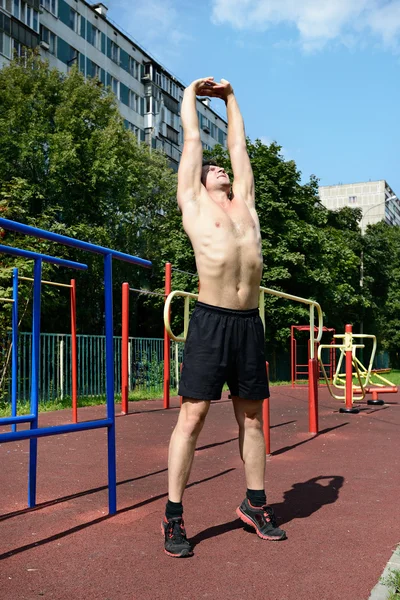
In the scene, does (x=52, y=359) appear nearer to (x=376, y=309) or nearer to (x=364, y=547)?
(x=364, y=547)

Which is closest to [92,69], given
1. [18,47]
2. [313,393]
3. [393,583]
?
[18,47]

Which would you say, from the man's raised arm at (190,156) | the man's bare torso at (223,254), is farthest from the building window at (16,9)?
the man's bare torso at (223,254)

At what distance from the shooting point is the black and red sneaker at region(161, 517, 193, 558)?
305 centimetres

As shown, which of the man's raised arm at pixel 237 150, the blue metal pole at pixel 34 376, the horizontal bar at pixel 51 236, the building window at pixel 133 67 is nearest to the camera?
the horizontal bar at pixel 51 236

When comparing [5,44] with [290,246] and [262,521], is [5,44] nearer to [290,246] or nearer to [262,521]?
[290,246]

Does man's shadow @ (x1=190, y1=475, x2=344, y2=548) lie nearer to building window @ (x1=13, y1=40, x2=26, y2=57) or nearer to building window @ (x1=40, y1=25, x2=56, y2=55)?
building window @ (x1=13, y1=40, x2=26, y2=57)

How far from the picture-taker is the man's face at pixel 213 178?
142 inches

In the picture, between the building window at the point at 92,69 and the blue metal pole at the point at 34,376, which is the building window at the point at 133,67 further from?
the blue metal pole at the point at 34,376

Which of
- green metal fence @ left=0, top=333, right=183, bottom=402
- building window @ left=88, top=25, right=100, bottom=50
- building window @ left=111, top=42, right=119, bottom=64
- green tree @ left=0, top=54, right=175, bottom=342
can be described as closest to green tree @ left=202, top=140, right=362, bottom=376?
green tree @ left=0, top=54, right=175, bottom=342

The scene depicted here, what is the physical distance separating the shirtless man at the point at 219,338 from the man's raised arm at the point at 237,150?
0.40 feet

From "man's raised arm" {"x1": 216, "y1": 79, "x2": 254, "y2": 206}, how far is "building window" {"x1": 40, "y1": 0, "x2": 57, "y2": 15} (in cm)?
3014

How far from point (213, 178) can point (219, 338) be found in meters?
0.90

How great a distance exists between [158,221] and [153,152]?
4247mm

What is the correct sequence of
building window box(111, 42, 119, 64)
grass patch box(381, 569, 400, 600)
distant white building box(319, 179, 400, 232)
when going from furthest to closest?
1. distant white building box(319, 179, 400, 232)
2. building window box(111, 42, 119, 64)
3. grass patch box(381, 569, 400, 600)
